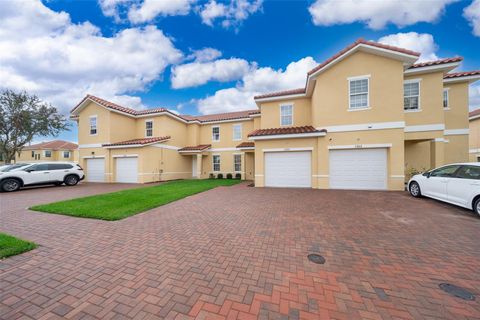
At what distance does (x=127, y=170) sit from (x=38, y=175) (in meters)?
5.24

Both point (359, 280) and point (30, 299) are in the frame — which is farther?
point (359, 280)

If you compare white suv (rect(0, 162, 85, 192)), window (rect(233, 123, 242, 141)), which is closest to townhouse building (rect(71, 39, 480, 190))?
white suv (rect(0, 162, 85, 192))

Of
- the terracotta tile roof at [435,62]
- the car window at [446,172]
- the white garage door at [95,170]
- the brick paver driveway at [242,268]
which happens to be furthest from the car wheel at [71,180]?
the terracotta tile roof at [435,62]

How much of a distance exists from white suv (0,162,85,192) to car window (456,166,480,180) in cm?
2180

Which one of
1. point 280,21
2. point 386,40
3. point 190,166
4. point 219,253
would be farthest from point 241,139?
point 219,253

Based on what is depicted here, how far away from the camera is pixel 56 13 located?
9906 mm

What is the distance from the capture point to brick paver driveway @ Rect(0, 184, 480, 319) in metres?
2.31

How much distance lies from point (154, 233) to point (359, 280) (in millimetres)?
4431

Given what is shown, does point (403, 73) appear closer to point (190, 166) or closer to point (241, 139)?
point (241, 139)

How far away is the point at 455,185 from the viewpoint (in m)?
6.70

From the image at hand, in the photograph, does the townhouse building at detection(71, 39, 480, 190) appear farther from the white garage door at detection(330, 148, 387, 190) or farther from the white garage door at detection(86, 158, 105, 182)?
the white garage door at detection(86, 158, 105, 182)

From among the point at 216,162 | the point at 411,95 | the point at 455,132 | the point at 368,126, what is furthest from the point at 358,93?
the point at 216,162

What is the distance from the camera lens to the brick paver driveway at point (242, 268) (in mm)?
2307

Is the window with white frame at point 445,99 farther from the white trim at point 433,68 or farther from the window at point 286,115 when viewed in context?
the window at point 286,115
